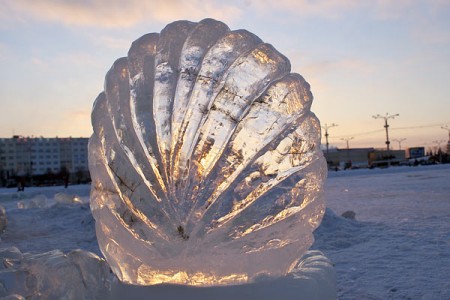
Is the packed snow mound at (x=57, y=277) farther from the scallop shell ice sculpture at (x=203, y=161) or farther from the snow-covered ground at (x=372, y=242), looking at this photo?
the snow-covered ground at (x=372, y=242)

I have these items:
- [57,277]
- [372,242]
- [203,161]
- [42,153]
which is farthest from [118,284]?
[42,153]

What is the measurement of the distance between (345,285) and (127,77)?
2.35m

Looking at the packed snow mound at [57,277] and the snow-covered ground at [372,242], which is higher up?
the packed snow mound at [57,277]

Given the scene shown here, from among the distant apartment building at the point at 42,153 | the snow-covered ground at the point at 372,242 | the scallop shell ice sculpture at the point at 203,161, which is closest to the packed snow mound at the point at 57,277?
the scallop shell ice sculpture at the point at 203,161

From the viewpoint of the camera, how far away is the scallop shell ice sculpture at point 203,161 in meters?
2.18

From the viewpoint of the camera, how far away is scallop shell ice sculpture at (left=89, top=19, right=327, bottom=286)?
2176mm

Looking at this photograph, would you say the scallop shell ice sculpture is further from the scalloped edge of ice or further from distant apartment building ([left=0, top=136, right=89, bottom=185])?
distant apartment building ([left=0, top=136, right=89, bottom=185])

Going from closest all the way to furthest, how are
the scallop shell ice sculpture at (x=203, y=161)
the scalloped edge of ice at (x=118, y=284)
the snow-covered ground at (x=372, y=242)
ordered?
the scalloped edge of ice at (x=118, y=284)
the scallop shell ice sculpture at (x=203, y=161)
the snow-covered ground at (x=372, y=242)

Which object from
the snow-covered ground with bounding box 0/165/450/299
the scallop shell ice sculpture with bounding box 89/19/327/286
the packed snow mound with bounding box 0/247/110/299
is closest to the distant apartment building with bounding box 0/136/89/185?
the snow-covered ground with bounding box 0/165/450/299

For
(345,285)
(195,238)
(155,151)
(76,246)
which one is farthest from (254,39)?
(76,246)

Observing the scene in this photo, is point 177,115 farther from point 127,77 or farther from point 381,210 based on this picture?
point 381,210

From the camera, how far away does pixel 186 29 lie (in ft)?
8.02

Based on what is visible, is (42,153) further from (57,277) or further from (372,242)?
(57,277)

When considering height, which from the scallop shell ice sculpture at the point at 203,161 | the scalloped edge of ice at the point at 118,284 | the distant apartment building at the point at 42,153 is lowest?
the scalloped edge of ice at the point at 118,284
